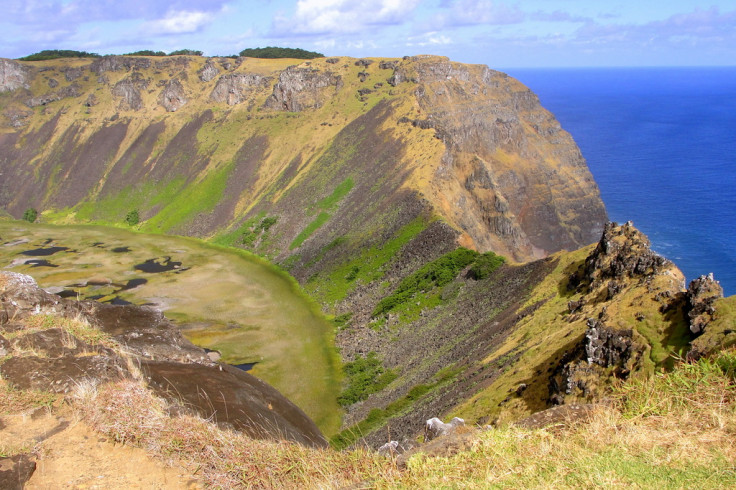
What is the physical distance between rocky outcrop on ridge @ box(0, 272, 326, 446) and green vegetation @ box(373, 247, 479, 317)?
113ft

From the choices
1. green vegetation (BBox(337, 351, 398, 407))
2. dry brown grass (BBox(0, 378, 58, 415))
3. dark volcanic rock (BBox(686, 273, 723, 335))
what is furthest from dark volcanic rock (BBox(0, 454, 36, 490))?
green vegetation (BBox(337, 351, 398, 407))

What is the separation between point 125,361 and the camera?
1341 cm

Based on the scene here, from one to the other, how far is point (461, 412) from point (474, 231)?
43.6m

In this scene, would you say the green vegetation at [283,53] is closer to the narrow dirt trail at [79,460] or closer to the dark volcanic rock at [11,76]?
the dark volcanic rock at [11,76]

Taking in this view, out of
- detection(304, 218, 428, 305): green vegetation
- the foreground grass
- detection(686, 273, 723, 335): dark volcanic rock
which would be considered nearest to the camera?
the foreground grass

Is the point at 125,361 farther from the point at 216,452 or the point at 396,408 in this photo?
the point at 396,408

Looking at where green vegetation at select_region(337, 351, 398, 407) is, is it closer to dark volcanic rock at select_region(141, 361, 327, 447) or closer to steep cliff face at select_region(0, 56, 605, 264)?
steep cliff face at select_region(0, 56, 605, 264)

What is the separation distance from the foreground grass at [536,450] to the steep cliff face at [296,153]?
47336mm

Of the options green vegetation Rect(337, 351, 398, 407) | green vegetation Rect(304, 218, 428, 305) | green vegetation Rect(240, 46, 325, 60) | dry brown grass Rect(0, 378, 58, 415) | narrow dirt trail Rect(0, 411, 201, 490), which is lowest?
green vegetation Rect(337, 351, 398, 407)

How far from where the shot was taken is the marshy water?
46.1 meters

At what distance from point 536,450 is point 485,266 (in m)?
41.4

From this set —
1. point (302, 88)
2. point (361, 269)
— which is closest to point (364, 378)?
point (361, 269)

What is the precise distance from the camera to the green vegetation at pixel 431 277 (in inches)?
2032

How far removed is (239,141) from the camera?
350ft
